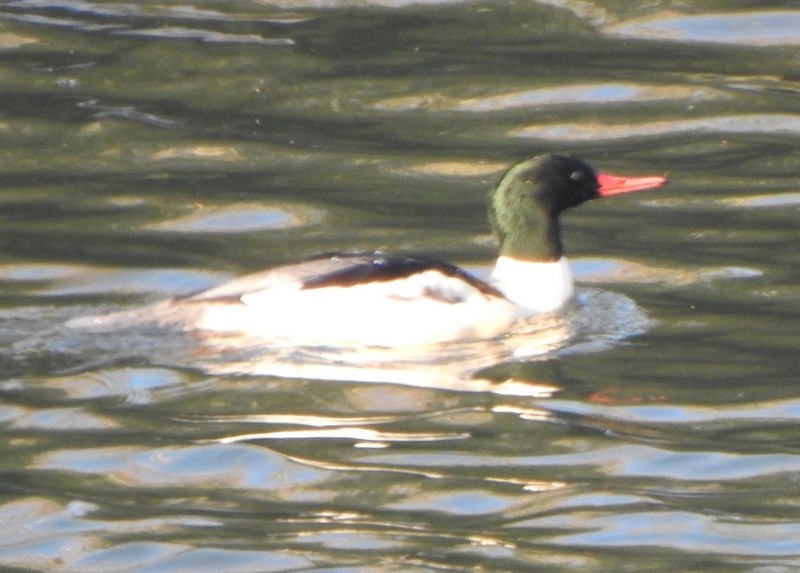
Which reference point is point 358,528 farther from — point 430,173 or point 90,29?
point 90,29

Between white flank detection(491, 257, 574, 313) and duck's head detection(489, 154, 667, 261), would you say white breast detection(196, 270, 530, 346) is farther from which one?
duck's head detection(489, 154, 667, 261)

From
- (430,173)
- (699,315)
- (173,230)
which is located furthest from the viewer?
(430,173)

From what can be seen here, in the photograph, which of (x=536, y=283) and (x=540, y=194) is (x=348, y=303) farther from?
(x=540, y=194)

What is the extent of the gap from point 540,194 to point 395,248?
3.57 ft

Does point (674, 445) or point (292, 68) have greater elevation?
point (292, 68)

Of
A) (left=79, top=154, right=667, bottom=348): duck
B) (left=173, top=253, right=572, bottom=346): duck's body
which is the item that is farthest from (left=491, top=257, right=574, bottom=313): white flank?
(left=173, top=253, right=572, bottom=346): duck's body

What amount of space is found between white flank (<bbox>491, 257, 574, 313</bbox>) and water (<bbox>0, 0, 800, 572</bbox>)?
5.9 inches

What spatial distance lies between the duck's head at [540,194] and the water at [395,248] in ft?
1.42

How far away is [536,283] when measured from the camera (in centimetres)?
1172

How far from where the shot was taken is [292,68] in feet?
51.3

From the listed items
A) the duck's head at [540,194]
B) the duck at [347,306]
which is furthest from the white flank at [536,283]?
the duck at [347,306]

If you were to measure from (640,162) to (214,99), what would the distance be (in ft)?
11.0

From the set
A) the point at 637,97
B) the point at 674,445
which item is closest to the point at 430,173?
the point at 637,97

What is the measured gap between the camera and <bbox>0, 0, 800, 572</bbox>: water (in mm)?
7871
